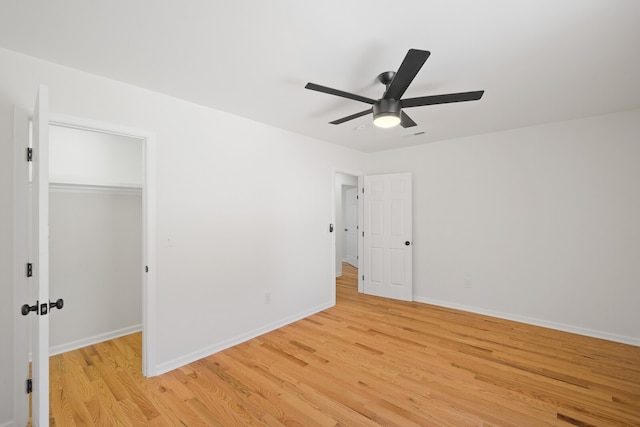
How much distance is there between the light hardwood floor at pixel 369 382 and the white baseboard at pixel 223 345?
0.25 ft

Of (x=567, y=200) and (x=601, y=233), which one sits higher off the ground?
(x=567, y=200)

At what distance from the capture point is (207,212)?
2.97 m

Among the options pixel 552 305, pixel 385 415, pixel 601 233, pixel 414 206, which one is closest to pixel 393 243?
pixel 414 206

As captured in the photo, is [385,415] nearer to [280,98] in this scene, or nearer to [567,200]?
[280,98]

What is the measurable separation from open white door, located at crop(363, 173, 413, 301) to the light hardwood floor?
1347mm

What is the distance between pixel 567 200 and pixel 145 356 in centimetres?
488

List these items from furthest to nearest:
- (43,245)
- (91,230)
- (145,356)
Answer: (91,230)
(145,356)
(43,245)

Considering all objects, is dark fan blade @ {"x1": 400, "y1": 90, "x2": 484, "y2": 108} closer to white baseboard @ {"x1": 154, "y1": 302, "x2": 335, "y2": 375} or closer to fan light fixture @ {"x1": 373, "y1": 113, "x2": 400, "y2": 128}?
fan light fixture @ {"x1": 373, "y1": 113, "x2": 400, "y2": 128}

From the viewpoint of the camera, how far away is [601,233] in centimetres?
335

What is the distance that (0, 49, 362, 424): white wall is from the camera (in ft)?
6.67

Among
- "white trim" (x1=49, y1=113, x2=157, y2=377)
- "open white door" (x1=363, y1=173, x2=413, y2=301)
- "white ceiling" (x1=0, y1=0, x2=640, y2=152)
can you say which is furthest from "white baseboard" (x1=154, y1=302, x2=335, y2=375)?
"white ceiling" (x1=0, y1=0, x2=640, y2=152)

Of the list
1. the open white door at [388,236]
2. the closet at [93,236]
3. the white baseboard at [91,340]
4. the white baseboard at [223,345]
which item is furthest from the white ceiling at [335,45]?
the white baseboard at [91,340]

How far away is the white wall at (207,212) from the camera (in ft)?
6.67

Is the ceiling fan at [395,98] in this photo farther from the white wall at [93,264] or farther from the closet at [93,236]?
the white wall at [93,264]
